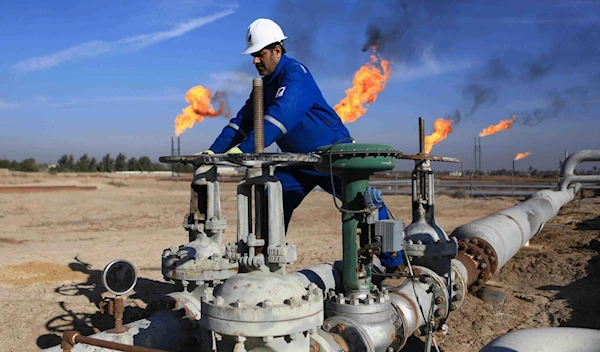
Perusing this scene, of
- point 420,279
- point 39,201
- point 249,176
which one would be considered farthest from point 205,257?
point 39,201

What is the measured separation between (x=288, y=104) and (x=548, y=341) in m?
1.84

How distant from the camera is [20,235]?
30.7 feet

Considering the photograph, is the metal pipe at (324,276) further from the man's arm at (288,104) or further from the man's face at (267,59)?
the man's face at (267,59)

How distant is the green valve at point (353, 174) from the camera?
9.25 ft

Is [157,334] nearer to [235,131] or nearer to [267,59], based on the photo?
[235,131]

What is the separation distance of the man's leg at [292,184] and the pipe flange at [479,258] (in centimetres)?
171

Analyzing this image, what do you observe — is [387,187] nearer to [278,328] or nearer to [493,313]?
[493,313]

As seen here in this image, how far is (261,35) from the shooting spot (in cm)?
351

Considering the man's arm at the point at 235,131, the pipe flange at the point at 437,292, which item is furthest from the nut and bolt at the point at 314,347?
the man's arm at the point at 235,131

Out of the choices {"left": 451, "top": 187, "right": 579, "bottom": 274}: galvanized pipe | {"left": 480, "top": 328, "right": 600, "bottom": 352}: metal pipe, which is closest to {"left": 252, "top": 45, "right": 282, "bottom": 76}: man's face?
{"left": 480, "top": 328, "right": 600, "bottom": 352}: metal pipe

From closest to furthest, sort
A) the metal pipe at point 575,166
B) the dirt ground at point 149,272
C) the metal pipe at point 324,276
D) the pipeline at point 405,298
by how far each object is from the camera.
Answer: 1. the pipeline at point 405,298
2. the metal pipe at point 324,276
3. the dirt ground at point 149,272
4. the metal pipe at point 575,166

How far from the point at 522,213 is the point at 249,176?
19.1ft

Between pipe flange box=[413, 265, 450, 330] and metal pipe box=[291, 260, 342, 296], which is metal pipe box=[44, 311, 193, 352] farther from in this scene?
pipe flange box=[413, 265, 450, 330]

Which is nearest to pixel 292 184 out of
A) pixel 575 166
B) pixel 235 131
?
pixel 235 131
